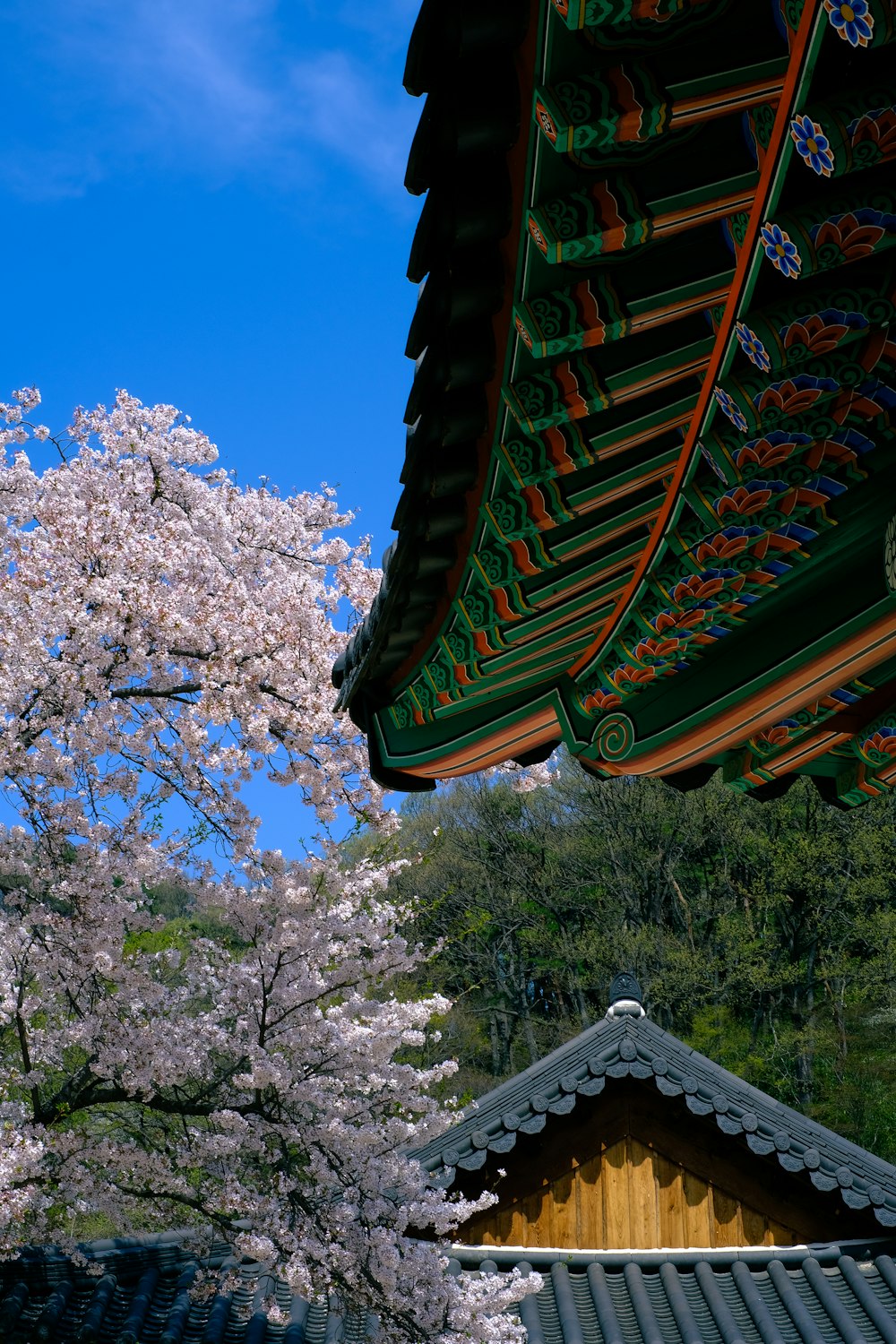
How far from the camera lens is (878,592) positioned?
2.57 metres

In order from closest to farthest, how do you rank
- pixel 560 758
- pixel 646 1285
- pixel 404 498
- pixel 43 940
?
pixel 404 498, pixel 43 940, pixel 646 1285, pixel 560 758

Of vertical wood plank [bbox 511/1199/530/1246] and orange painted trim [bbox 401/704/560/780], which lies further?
vertical wood plank [bbox 511/1199/530/1246]

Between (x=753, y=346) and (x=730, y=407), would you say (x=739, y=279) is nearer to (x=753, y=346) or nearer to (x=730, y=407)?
(x=753, y=346)

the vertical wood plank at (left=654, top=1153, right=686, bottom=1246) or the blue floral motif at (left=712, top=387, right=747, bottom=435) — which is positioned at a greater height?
the blue floral motif at (left=712, top=387, right=747, bottom=435)

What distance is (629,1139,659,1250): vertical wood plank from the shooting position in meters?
7.23

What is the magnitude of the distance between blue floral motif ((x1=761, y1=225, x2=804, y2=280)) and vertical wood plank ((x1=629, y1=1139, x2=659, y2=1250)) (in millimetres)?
6721

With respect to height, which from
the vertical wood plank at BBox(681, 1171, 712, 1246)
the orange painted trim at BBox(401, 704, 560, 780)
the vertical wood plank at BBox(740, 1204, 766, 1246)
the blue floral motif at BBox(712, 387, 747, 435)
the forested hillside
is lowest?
the vertical wood plank at BBox(740, 1204, 766, 1246)

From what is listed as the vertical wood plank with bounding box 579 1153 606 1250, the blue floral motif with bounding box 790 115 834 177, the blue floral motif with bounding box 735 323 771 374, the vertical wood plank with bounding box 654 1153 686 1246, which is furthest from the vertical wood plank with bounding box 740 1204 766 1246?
the blue floral motif with bounding box 790 115 834 177

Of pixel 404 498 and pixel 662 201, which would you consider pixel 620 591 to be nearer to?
pixel 404 498

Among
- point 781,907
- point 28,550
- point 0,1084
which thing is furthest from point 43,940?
point 781,907

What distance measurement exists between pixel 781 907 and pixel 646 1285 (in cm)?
1925

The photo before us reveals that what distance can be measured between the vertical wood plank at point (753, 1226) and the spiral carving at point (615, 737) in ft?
17.8

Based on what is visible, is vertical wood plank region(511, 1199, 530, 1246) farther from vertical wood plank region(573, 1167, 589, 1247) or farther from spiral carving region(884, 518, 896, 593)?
spiral carving region(884, 518, 896, 593)

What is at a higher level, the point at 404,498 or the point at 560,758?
the point at 560,758
